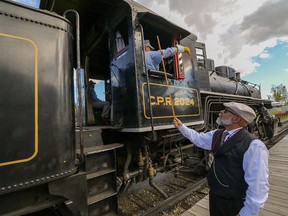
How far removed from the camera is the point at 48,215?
172 cm

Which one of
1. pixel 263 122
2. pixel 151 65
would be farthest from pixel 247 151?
pixel 263 122

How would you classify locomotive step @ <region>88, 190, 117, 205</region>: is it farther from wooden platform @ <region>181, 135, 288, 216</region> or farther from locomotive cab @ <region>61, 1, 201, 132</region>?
wooden platform @ <region>181, 135, 288, 216</region>

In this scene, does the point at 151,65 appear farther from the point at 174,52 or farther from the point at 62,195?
the point at 62,195

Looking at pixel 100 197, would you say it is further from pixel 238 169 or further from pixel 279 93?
pixel 279 93

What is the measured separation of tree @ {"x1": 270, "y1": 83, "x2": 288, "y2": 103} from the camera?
3847 centimetres

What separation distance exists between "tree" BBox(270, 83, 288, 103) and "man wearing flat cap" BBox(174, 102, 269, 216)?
4572 centimetres

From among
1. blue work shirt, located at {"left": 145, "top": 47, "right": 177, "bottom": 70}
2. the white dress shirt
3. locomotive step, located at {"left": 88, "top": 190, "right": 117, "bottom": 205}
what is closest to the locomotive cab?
blue work shirt, located at {"left": 145, "top": 47, "right": 177, "bottom": 70}

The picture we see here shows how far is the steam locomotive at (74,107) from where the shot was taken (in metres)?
1.26

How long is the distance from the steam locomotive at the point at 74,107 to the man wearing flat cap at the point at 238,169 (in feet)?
3.30

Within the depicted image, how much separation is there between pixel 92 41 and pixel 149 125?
2.20m

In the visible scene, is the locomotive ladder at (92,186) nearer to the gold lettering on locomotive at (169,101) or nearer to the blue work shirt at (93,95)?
the gold lettering on locomotive at (169,101)

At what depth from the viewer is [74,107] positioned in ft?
5.45

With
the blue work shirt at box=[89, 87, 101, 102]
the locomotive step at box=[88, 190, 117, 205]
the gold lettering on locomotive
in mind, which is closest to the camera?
the locomotive step at box=[88, 190, 117, 205]

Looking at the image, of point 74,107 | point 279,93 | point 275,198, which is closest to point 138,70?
point 74,107
